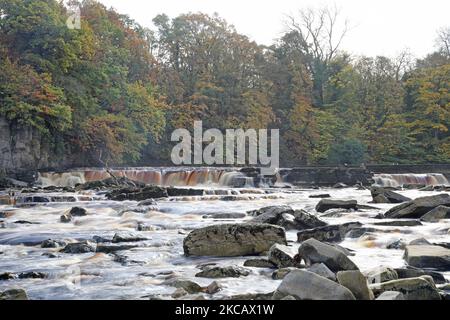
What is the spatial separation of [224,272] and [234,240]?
4.44 ft

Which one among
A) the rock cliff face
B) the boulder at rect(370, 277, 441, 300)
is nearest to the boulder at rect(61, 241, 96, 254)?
the boulder at rect(370, 277, 441, 300)

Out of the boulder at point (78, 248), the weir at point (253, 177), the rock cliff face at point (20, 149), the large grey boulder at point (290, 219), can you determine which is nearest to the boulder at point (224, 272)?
the boulder at point (78, 248)

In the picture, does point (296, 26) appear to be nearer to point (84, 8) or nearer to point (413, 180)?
point (84, 8)

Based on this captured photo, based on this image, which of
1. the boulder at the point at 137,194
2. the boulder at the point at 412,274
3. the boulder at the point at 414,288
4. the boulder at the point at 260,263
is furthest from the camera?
the boulder at the point at 137,194

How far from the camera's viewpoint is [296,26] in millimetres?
42438

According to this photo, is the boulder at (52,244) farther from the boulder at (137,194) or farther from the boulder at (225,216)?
the boulder at (137,194)

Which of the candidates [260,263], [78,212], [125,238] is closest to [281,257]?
A: [260,263]

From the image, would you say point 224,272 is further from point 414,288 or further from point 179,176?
point 179,176

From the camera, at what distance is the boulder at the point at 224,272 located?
5.62 meters

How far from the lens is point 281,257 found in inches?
237

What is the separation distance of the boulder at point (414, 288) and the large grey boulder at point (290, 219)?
5.04m

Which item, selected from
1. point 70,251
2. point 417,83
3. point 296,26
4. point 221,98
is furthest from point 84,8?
point 70,251

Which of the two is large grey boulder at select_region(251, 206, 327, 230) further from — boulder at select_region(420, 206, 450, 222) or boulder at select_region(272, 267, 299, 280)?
boulder at select_region(272, 267, 299, 280)

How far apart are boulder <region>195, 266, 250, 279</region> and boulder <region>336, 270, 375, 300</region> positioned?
5.17ft
